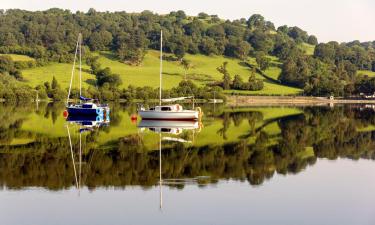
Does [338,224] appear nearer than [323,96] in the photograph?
Yes

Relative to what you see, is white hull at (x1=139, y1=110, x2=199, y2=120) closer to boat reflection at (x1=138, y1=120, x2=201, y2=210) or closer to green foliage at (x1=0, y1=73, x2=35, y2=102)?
boat reflection at (x1=138, y1=120, x2=201, y2=210)

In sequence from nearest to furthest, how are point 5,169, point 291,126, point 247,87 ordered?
point 5,169
point 291,126
point 247,87

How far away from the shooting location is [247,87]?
17162 cm

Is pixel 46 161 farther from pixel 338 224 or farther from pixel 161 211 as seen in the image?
pixel 338 224

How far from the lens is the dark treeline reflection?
29438 millimetres

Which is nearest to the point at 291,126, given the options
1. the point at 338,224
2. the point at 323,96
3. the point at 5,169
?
the point at 5,169

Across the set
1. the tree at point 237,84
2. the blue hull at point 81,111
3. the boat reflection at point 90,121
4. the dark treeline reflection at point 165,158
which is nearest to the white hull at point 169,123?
the boat reflection at point 90,121

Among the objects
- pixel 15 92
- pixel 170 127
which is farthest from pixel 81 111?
pixel 15 92

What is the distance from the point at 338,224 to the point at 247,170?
10916 mm

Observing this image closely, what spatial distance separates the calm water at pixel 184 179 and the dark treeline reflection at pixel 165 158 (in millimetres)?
57

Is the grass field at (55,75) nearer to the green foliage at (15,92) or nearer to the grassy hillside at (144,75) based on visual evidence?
the grassy hillside at (144,75)

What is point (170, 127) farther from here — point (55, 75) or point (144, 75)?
point (144, 75)

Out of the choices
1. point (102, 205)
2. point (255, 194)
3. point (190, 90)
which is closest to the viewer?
point (102, 205)

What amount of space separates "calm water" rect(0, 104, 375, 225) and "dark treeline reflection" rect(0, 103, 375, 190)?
0.06m
